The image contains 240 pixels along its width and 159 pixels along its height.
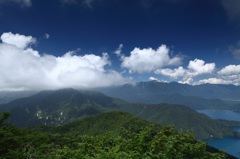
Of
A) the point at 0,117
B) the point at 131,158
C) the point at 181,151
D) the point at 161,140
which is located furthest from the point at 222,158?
the point at 0,117

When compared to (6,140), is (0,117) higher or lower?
higher

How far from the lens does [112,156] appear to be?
14.8 metres

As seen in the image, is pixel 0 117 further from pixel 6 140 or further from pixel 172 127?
pixel 172 127

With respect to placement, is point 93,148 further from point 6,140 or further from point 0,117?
point 0,117

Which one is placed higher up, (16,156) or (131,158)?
(131,158)

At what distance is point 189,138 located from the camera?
2023 centimetres

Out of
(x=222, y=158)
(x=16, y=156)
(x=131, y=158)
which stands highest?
(x=131, y=158)

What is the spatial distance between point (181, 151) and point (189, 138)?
310cm

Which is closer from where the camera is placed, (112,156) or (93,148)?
(112,156)

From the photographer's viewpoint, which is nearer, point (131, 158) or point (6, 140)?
point (131, 158)

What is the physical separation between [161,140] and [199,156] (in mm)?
3429

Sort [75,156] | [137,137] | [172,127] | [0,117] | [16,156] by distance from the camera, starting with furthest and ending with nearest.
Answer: [0,117], [16,156], [172,127], [137,137], [75,156]

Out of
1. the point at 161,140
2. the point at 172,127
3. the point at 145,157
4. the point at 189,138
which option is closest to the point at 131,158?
the point at 145,157

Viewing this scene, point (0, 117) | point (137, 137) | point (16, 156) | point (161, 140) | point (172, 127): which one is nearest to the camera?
point (161, 140)
